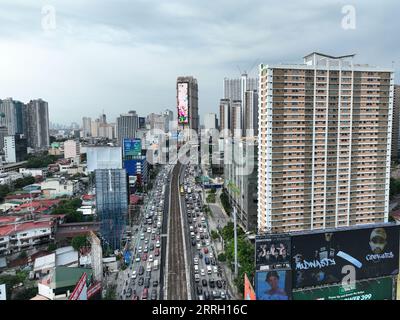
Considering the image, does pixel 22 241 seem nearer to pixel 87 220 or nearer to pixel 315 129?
pixel 87 220

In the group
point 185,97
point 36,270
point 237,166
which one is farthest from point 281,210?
point 185,97

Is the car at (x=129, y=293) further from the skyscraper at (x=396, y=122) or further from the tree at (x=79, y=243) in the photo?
the skyscraper at (x=396, y=122)

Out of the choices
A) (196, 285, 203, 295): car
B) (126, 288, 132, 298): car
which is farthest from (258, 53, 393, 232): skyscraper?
(126, 288, 132, 298): car

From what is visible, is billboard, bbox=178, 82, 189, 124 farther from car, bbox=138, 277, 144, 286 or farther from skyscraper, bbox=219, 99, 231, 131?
car, bbox=138, 277, 144, 286

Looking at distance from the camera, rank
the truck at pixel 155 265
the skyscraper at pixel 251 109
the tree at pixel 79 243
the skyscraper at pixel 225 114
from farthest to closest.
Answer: the skyscraper at pixel 225 114
the skyscraper at pixel 251 109
the tree at pixel 79 243
the truck at pixel 155 265

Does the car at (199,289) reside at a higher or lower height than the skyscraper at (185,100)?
lower

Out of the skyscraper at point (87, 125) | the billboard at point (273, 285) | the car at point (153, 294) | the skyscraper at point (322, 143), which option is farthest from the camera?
the skyscraper at point (87, 125)

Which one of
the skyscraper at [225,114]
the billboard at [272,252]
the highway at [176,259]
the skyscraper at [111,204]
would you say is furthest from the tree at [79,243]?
the skyscraper at [225,114]
